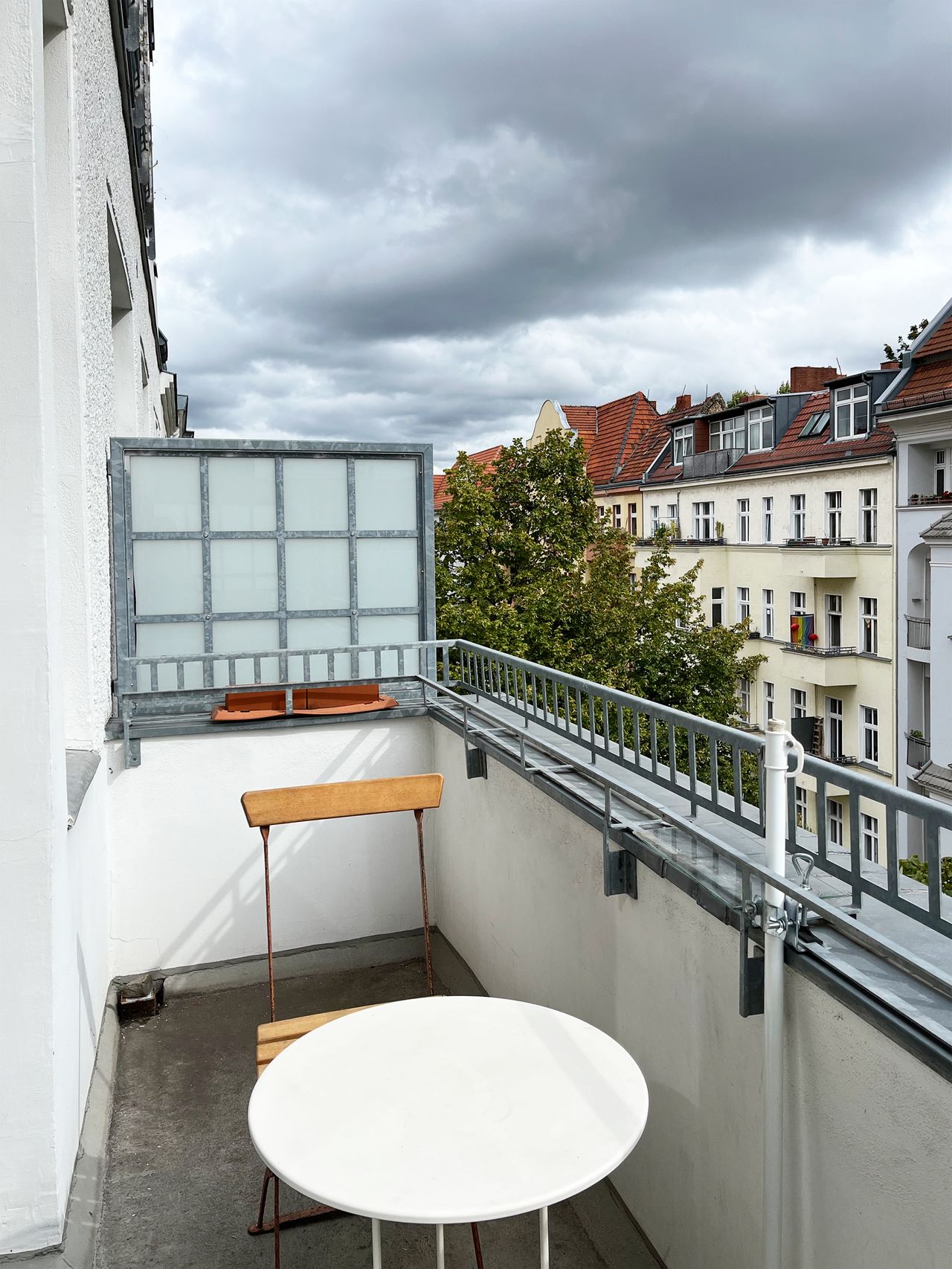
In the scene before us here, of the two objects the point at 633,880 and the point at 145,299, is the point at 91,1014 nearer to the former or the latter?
the point at 633,880

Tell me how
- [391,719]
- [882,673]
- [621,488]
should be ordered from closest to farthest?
[391,719] → [882,673] → [621,488]

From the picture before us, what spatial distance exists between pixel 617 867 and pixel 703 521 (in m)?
31.7

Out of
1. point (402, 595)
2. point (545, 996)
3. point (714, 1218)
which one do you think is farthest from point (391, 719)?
point (714, 1218)

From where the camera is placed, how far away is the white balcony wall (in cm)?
630

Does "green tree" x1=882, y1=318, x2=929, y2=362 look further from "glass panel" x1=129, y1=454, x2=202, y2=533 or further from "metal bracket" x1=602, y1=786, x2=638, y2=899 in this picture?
"metal bracket" x1=602, y1=786, x2=638, y2=899

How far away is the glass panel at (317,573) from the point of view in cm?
779

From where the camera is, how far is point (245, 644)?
773 centimetres

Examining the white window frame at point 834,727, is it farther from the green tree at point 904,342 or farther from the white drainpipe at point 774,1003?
the white drainpipe at point 774,1003

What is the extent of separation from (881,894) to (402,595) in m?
6.11

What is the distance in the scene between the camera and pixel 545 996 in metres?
4.57

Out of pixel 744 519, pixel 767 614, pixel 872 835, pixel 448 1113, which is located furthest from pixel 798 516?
pixel 448 1113

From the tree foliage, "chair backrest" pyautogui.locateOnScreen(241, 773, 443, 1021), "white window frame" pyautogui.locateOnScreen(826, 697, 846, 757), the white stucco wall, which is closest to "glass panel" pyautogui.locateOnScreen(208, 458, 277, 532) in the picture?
the white stucco wall

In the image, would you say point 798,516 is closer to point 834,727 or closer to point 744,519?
point 744,519

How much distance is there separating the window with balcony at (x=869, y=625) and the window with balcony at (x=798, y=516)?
10.5ft
